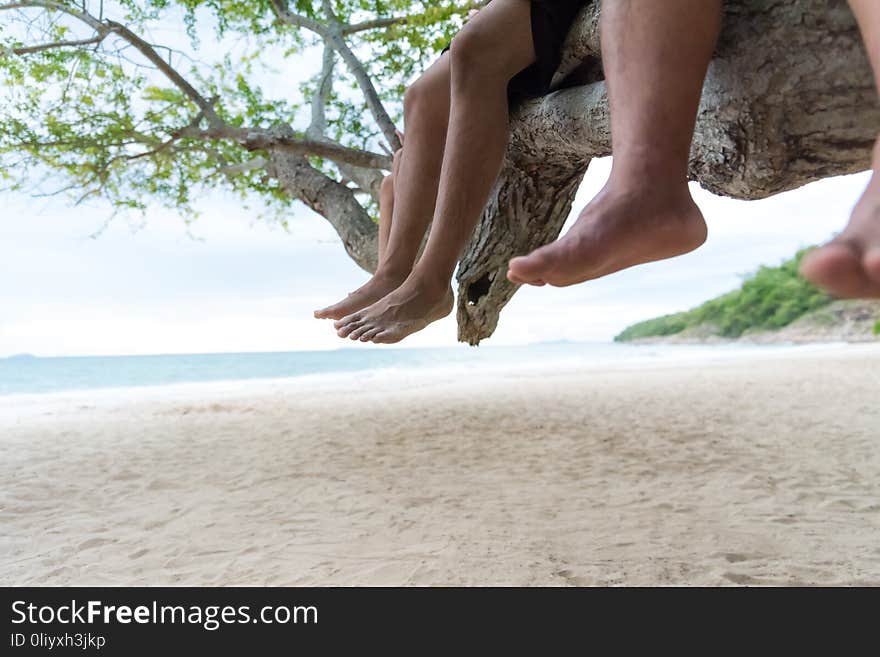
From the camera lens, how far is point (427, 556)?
3.35 meters

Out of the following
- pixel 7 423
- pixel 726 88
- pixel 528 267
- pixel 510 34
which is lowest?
pixel 7 423

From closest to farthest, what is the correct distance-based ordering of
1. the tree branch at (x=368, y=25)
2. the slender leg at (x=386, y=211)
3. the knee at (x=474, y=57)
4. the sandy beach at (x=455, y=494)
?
the knee at (x=474, y=57), the slender leg at (x=386, y=211), the sandy beach at (x=455, y=494), the tree branch at (x=368, y=25)

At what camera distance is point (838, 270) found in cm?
61

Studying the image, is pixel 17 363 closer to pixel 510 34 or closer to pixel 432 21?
pixel 432 21

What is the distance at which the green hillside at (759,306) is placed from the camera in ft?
89.4

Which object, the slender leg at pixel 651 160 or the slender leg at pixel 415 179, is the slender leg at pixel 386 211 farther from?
the slender leg at pixel 651 160

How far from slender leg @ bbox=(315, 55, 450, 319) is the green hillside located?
1024 inches

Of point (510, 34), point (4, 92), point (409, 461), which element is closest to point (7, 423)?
point (4, 92)

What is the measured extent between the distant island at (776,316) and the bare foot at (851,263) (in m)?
23.9

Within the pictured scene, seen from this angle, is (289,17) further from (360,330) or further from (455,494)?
(360,330)

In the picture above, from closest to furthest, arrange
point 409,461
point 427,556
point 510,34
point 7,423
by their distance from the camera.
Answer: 1. point 510,34
2. point 427,556
3. point 409,461
4. point 7,423

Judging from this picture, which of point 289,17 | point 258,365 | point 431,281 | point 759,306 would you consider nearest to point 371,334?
point 431,281

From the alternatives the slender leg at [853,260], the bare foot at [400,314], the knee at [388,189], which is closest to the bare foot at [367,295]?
the bare foot at [400,314]
